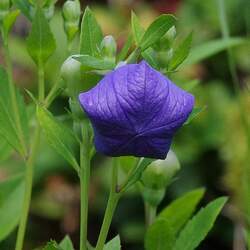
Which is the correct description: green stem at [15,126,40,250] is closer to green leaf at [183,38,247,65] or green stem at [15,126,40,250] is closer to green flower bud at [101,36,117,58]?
green flower bud at [101,36,117,58]

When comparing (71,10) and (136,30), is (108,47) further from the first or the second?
(71,10)

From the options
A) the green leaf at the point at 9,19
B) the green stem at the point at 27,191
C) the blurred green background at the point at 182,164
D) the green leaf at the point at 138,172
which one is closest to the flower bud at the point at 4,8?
the green leaf at the point at 9,19

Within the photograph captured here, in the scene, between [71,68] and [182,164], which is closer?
[71,68]

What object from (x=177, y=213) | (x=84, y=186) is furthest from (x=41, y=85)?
(x=177, y=213)

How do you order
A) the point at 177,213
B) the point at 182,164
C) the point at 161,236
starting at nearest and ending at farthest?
the point at 161,236 → the point at 177,213 → the point at 182,164

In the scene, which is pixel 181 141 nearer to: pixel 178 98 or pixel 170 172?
pixel 170 172

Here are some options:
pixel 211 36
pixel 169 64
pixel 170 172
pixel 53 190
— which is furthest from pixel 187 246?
pixel 211 36

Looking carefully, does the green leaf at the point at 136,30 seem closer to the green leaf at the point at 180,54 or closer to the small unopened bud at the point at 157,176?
the green leaf at the point at 180,54
